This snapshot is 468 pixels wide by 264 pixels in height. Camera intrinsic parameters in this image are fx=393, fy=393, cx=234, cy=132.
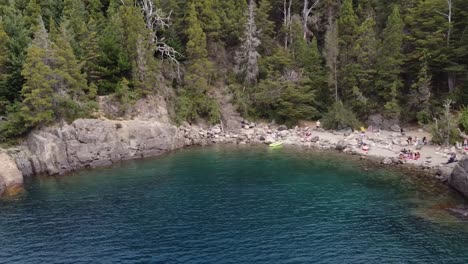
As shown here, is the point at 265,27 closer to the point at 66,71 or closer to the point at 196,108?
the point at 196,108

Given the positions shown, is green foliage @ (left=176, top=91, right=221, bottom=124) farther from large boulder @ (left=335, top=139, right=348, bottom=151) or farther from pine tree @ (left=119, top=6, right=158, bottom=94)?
large boulder @ (left=335, top=139, right=348, bottom=151)

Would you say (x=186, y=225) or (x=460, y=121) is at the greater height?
(x=460, y=121)

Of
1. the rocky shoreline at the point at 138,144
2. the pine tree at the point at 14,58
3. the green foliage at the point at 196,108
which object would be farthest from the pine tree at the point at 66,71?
the green foliage at the point at 196,108

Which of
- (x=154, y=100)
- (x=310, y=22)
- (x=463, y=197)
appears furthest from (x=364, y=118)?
(x=154, y=100)

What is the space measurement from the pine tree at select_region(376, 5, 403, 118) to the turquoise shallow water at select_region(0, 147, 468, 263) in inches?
644

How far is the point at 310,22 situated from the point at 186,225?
52.5m

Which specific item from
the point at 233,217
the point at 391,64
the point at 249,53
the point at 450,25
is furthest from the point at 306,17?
the point at 233,217

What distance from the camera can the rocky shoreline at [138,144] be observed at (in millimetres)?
43500

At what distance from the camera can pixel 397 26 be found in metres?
56.1

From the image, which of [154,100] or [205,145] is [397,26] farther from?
[154,100]

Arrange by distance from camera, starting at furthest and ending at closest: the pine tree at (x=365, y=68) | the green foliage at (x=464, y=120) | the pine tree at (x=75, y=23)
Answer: the pine tree at (x=365, y=68), the pine tree at (x=75, y=23), the green foliage at (x=464, y=120)

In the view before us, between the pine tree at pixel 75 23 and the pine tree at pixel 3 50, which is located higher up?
the pine tree at pixel 75 23

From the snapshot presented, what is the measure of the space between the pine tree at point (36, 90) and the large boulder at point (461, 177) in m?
44.1

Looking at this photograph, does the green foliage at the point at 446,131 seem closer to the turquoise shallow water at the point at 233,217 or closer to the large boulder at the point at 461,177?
the turquoise shallow water at the point at 233,217
